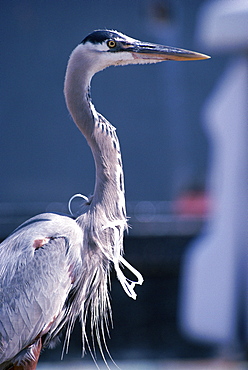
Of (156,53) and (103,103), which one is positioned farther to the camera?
(103,103)

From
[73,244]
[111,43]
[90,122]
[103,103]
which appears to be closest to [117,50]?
[111,43]

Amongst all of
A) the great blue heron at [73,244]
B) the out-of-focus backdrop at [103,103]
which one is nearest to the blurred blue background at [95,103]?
the out-of-focus backdrop at [103,103]

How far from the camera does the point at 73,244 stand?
10.6 ft

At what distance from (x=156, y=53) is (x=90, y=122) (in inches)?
17.2

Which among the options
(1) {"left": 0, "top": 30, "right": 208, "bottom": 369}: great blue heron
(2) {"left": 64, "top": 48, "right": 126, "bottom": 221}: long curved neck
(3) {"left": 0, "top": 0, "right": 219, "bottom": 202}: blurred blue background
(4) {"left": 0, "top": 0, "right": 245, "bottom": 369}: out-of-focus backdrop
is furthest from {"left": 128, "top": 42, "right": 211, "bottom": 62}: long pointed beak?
(3) {"left": 0, "top": 0, "right": 219, "bottom": 202}: blurred blue background

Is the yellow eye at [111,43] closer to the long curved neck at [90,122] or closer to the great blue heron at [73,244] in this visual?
the great blue heron at [73,244]

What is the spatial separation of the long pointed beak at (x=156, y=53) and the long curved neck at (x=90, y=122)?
219 mm

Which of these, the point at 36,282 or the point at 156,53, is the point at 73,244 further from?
the point at 156,53

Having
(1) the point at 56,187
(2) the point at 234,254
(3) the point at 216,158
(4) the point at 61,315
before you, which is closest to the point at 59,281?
(4) the point at 61,315

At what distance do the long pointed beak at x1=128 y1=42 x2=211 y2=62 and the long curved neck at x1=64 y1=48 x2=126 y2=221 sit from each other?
8.6 inches

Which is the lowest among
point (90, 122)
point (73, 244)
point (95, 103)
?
point (95, 103)

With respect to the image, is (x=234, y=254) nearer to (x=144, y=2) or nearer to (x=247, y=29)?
(x=247, y=29)

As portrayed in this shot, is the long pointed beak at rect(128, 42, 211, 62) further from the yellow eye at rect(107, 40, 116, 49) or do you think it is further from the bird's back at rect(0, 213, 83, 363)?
the bird's back at rect(0, 213, 83, 363)

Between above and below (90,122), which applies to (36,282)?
below
